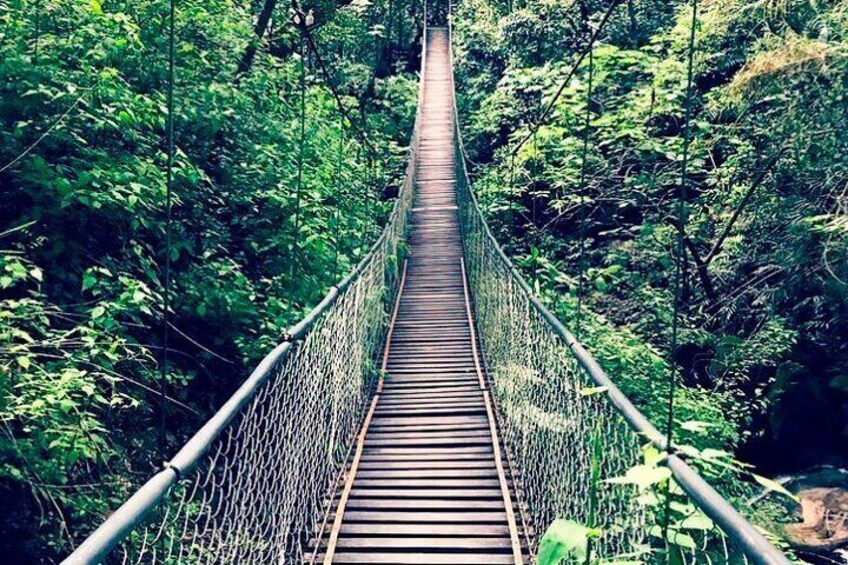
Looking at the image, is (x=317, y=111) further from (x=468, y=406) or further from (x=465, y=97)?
(x=465, y=97)

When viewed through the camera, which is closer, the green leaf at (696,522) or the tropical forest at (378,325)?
the green leaf at (696,522)

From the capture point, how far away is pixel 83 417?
1888 millimetres

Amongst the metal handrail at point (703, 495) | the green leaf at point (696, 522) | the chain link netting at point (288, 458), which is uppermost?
the metal handrail at point (703, 495)

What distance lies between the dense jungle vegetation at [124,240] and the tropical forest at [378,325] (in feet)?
0.05

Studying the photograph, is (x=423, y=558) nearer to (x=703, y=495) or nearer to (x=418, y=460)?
(x=418, y=460)

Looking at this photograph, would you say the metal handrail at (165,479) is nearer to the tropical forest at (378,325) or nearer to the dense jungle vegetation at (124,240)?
the tropical forest at (378,325)

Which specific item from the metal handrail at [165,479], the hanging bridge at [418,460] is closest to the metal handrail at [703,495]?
the hanging bridge at [418,460]

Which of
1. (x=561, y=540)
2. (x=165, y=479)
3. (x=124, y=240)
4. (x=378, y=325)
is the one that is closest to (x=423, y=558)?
(x=561, y=540)

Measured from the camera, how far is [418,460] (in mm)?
2508

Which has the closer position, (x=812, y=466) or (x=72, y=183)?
(x=72, y=183)

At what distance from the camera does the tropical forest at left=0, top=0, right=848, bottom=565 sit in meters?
1.55

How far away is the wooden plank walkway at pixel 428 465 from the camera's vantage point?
A: 195 cm

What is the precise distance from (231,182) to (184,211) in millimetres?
350

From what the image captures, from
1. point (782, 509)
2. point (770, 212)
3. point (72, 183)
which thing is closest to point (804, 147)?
point (770, 212)
